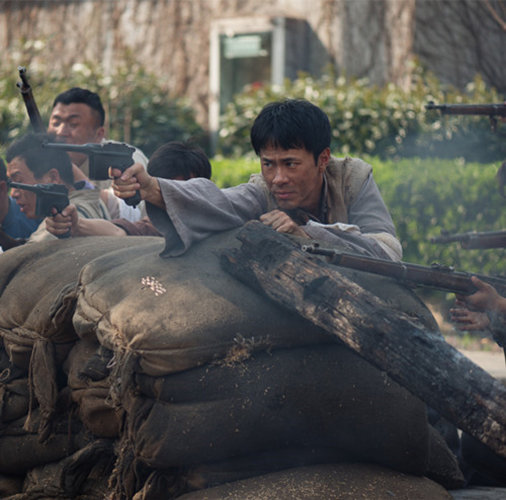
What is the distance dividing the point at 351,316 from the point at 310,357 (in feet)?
1.01

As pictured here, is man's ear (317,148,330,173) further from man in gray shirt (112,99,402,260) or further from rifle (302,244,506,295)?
rifle (302,244,506,295)

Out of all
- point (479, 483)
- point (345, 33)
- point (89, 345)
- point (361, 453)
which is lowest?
point (479, 483)

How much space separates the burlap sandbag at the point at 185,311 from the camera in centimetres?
282

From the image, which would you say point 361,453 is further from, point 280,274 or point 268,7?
point 268,7

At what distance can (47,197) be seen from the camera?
12.4ft

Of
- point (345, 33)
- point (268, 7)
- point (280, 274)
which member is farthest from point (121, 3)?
point (280, 274)

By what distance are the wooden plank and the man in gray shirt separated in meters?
0.21

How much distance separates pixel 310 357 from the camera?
299 cm

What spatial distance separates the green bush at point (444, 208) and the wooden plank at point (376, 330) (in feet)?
16.4

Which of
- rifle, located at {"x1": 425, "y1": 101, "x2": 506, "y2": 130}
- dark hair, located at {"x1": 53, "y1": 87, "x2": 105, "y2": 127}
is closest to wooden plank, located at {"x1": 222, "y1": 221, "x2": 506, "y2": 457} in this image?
rifle, located at {"x1": 425, "y1": 101, "x2": 506, "y2": 130}

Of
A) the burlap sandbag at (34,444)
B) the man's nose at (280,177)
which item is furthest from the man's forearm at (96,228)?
the man's nose at (280,177)

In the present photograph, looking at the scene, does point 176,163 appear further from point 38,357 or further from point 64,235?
point 38,357

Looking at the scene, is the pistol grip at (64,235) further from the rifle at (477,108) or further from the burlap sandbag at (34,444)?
the rifle at (477,108)

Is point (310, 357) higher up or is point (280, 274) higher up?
point (280, 274)
